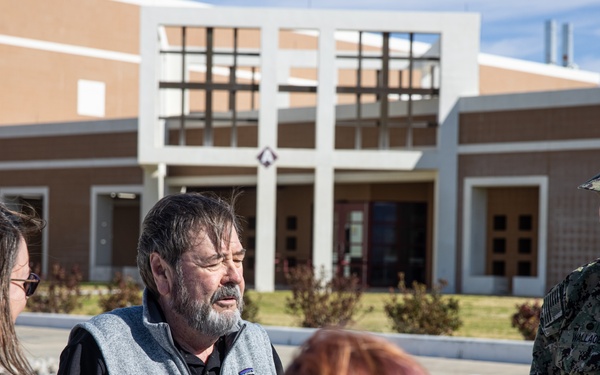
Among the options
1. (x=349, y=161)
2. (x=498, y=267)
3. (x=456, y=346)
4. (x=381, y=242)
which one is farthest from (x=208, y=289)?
(x=381, y=242)

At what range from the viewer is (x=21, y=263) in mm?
2967

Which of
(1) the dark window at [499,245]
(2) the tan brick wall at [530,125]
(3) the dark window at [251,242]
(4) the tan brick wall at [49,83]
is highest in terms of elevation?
(4) the tan brick wall at [49,83]

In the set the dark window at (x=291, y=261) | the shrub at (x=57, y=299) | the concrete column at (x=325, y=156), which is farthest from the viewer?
the dark window at (x=291, y=261)

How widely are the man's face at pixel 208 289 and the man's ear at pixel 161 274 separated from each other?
0.09 feet

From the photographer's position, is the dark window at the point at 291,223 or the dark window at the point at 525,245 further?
the dark window at the point at 291,223

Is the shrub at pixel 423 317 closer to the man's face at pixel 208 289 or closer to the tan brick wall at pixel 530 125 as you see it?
the man's face at pixel 208 289

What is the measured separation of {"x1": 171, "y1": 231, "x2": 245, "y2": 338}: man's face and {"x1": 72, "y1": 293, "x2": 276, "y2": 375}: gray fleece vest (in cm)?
8

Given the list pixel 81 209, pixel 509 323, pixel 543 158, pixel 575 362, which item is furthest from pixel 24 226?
pixel 81 209

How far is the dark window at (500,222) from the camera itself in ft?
→ 106

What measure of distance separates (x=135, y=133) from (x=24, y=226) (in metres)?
33.7

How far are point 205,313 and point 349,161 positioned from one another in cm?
2843

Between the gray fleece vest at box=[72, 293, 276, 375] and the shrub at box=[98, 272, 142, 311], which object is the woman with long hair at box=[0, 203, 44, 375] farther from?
the shrub at box=[98, 272, 142, 311]

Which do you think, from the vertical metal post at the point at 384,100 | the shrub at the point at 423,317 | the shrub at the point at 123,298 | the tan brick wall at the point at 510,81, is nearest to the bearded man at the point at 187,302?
the shrub at the point at 423,317

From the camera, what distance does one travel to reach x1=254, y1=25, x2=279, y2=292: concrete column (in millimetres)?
31719
